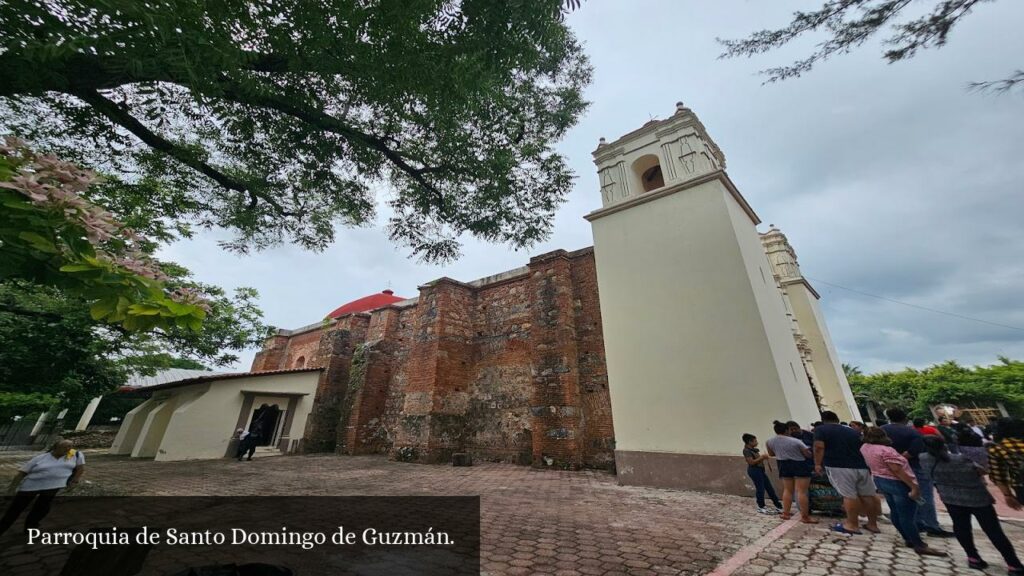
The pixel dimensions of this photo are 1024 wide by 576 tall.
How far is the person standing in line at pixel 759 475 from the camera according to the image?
221 inches

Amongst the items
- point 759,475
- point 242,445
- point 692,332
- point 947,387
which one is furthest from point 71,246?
point 947,387

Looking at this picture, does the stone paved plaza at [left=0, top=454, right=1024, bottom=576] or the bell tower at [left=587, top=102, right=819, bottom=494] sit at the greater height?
the bell tower at [left=587, top=102, right=819, bottom=494]

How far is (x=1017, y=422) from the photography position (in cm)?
369

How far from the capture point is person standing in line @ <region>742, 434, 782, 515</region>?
18.5 feet

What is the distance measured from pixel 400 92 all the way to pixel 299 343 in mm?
20081

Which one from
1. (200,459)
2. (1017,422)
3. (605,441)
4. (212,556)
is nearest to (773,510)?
(1017,422)

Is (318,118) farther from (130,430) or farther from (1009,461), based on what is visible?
(130,430)

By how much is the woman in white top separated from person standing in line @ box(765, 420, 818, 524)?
9.54m

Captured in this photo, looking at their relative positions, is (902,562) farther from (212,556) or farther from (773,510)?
(212,556)

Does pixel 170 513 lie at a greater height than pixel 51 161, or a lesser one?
lesser

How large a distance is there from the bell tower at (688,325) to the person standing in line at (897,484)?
191 centimetres

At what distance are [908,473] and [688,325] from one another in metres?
3.92
